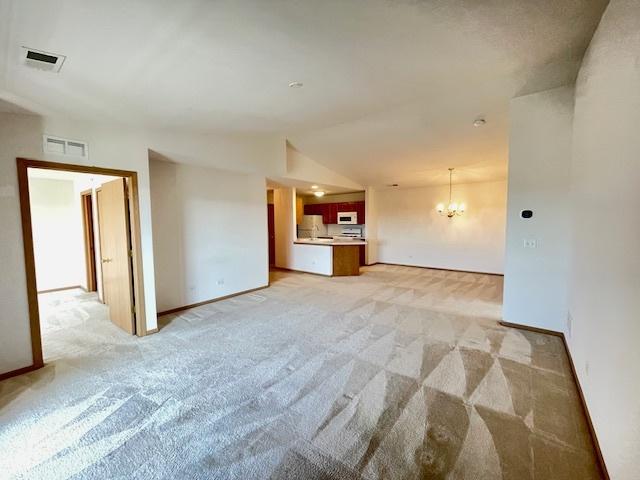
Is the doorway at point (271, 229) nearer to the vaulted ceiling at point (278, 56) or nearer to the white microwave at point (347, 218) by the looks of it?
the white microwave at point (347, 218)

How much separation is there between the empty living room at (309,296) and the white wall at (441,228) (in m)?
2.67

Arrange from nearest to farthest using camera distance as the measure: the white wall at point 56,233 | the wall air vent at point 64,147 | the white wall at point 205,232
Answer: the wall air vent at point 64,147 < the white wall at point 205,232 < the white wall at point 56,233

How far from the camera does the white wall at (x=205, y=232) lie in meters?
4.41

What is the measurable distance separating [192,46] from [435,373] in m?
3.41

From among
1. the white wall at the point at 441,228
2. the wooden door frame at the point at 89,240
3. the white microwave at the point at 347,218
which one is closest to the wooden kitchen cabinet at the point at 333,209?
the white microwave at the point at 347,218

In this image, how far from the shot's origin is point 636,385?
1236 mm

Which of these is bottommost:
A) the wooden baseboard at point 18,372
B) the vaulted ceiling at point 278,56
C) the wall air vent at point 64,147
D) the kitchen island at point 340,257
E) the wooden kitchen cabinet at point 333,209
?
the wooden baseboard at point 18,372

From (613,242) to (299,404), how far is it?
237 cm

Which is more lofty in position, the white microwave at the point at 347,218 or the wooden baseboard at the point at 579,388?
the white microwave at the point at 347,218

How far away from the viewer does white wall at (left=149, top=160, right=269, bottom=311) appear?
4.41 m

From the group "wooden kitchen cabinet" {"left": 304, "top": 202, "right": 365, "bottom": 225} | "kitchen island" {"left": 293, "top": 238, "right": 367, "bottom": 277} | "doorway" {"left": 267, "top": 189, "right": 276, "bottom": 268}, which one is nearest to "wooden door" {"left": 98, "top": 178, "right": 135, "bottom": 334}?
"kitchen island" {"left": 293, "top": 238, "right": 367, "bottom": 277}

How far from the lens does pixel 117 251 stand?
150 inches

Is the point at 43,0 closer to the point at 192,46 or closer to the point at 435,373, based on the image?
the point at 192,46

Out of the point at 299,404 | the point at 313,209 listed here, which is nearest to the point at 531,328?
the point at 299,404
